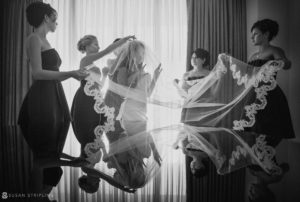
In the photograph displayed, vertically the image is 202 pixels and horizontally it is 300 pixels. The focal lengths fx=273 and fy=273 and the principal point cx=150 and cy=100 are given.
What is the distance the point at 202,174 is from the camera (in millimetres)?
1102

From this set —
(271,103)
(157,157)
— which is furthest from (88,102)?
(271,103)

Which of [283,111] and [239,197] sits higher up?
[283,111]

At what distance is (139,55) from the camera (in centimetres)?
242

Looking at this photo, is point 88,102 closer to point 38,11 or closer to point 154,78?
point 154,78

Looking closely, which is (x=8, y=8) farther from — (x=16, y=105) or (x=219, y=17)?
(x=219, y=17)

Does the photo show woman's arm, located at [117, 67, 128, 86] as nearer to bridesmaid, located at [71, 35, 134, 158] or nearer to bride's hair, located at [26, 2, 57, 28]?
bridesmaid, located at [71, 35, 134, 158]

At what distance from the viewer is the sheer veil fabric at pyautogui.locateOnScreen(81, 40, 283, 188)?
1796 millimetres

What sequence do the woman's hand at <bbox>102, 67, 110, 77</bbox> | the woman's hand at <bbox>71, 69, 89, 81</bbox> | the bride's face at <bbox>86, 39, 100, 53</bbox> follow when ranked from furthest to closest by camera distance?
the bride's face at <bbox>86, 39, 100, 53</bbox> → the woman's hand at <bbox>102, 67, 110, 77</bbox> → the woman's hand at <bbox>71, 69, 89, 81</bbox>

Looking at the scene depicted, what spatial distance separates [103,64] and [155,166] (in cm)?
134

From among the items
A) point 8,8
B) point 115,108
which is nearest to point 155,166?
point 115,108

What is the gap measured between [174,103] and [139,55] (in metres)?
0.54

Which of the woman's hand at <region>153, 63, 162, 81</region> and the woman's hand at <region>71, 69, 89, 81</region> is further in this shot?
the woman's hand at <region>153, 63, 162, 81</region>

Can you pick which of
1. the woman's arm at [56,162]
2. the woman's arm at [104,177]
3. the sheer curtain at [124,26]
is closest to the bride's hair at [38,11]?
the woman's arm at [56,162]

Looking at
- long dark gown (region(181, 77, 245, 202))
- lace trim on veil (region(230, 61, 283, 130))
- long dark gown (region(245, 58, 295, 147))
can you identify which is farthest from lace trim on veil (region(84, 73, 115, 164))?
long dark gown (region(245, 58, 295, 147))
